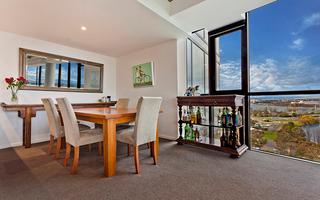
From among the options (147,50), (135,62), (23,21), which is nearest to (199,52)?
(147,50)

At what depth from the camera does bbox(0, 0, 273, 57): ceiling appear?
219 centimetres

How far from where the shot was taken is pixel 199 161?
87.4 inches

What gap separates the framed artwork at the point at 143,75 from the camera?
12.6 ft

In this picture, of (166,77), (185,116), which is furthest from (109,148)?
(166,77)

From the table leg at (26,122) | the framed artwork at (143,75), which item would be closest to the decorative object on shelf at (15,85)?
the table leg at (26,122)

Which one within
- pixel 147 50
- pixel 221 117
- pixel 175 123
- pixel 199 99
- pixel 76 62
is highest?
pixel 147 50

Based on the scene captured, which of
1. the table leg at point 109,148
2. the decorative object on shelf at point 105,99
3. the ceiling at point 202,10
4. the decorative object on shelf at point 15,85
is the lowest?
the table leg at point 109,148

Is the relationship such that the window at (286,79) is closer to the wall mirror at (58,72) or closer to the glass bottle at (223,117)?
the glass bottle at (223,117)

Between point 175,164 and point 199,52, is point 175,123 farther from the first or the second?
point 199,52

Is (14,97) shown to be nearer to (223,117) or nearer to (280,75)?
(223,117)

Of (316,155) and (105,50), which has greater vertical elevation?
(105,50)

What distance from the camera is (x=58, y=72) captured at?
3.64m

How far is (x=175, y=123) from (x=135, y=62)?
2.11m

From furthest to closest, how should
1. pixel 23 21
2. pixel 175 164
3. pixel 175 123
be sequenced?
pixel 175 123
pixel 23 21
pixel 175 164
